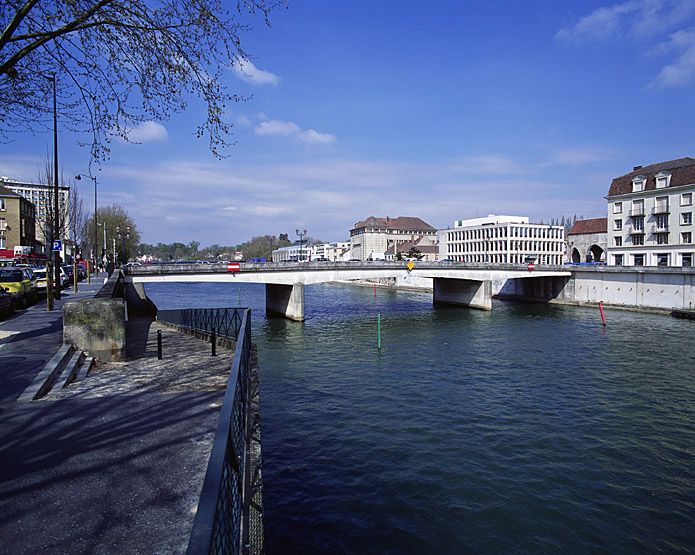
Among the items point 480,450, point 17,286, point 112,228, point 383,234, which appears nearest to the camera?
point 480,450

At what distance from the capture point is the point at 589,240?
9544 centimetres

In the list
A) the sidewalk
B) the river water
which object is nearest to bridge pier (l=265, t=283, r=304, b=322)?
the river water

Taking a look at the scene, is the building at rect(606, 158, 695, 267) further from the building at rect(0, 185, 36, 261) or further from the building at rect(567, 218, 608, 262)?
the building at rect(0, 185, 36, 261)

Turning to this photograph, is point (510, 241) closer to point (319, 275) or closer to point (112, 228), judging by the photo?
point (319, 275)

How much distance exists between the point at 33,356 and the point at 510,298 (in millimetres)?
65027

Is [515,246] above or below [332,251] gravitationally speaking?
below

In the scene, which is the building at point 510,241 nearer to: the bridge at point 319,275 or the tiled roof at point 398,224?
the bridge at point 319,275

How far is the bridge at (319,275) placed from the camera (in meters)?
45.4

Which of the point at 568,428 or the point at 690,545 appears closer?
the point at 690,545

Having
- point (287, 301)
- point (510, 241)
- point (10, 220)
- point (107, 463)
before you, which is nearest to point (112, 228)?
point (10, 220)

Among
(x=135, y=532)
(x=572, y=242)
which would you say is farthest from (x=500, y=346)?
(x=572, y=242)

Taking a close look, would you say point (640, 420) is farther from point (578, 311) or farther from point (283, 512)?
point (578, 311)

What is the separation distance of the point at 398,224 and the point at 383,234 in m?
8.67

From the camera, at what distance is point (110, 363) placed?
12.7 meters
